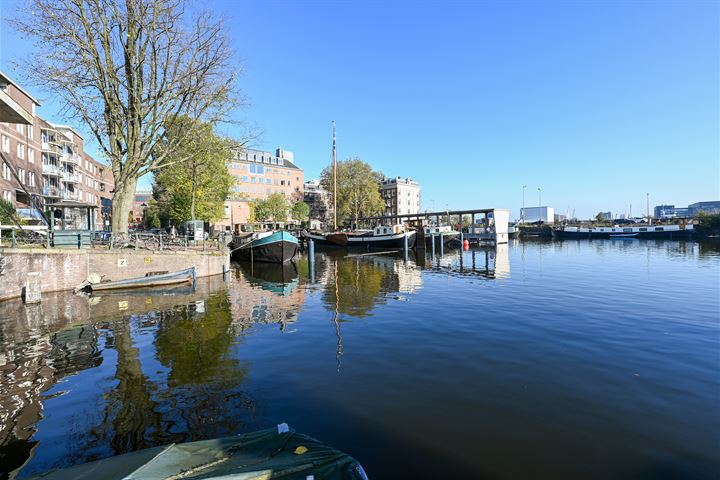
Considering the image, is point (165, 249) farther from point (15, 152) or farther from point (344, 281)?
point (15, 152)

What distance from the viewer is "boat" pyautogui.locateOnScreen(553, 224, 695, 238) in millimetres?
73438

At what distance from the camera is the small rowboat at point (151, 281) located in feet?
57.7

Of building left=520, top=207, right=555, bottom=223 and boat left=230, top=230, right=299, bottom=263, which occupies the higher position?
building left=520, top=207, right=555, bottom=223

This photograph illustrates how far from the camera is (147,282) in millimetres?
18812

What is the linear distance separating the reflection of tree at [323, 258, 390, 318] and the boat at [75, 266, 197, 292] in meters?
7.31

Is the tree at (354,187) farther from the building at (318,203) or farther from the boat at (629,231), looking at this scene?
the boat at (629,231)

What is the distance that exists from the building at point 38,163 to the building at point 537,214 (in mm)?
124385

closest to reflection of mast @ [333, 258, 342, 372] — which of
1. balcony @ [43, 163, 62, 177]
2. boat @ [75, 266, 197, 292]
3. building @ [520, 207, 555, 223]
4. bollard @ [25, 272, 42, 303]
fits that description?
boat @ [75, 266, 197, 292]

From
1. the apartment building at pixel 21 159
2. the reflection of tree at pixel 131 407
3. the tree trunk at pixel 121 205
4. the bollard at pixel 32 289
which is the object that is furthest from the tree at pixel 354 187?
the reflection of tree at pixel 131 407

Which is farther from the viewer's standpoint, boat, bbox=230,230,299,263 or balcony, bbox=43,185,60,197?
balcony, bbox=43,185,60,197

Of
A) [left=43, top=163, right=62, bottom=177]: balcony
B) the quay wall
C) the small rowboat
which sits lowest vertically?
the small rowboat

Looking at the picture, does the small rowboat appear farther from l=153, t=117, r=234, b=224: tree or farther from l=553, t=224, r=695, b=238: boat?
l=553, t=224, r=695, b=238: boat

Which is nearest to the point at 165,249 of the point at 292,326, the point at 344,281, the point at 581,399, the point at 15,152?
the point at 344,281

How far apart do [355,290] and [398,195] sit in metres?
107
